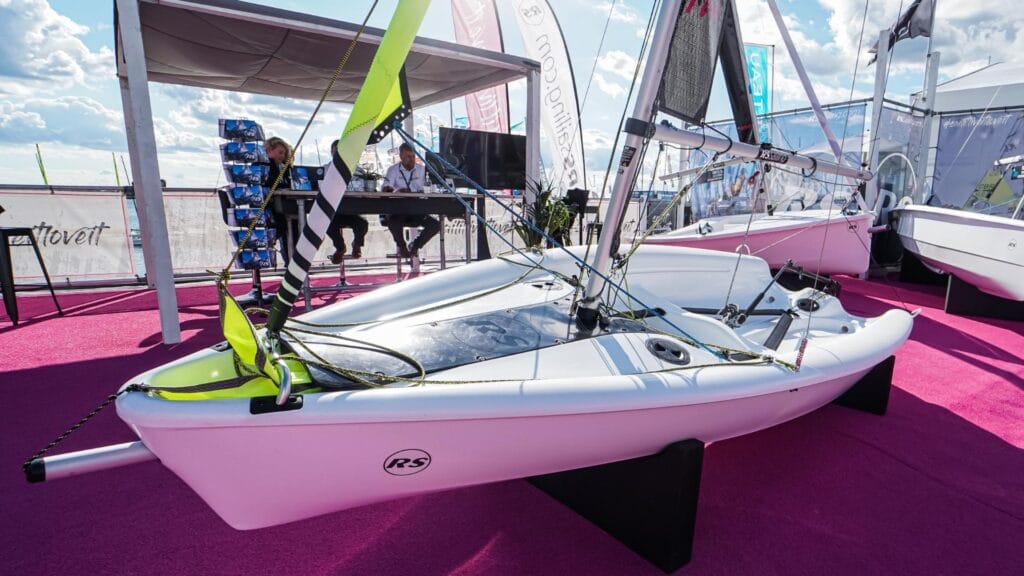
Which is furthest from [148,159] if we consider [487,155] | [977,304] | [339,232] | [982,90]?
[982,90]

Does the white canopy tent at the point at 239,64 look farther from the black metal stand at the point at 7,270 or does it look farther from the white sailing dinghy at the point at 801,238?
the white sailing dinghy at the point at 801,238

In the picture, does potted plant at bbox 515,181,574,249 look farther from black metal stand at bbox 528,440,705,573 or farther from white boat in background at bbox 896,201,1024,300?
white boat in background at bbox 896,201,1024,300

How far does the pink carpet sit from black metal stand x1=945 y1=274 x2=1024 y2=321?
2431mm

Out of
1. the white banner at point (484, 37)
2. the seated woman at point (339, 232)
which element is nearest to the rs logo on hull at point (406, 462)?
the seated woman at point (339, 232)

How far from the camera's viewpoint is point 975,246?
3961 mm

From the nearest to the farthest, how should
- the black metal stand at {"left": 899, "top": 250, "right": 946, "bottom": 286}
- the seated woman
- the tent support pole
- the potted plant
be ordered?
the tent support pole < the potted plant < the seated woman < the black metal stand at {"left": 899, "top": 250, "right": 946, "bottom": 286}

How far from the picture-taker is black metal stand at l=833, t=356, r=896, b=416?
2328 mm

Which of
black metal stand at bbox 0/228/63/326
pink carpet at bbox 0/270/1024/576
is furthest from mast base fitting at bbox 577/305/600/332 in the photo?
black metal stand at bbox 0/228/63/326

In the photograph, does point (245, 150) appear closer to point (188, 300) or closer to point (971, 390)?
point (188, 300)

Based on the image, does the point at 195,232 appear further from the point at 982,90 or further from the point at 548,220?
the point at 982,90

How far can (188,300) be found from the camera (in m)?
4.93

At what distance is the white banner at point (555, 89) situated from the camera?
7.47m

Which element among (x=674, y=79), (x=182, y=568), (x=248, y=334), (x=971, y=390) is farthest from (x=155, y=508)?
(x=971, y=390)

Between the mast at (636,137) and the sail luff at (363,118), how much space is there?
790mm
